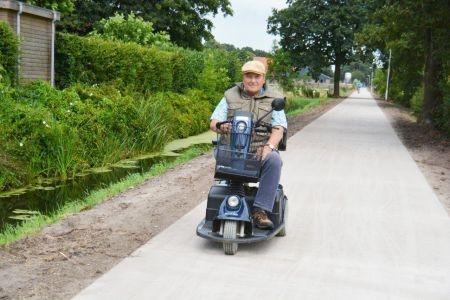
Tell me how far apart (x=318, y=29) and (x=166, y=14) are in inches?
982

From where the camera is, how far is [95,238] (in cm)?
616

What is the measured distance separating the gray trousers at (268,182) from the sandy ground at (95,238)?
A: 1.25 m

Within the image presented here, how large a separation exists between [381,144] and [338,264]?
1123cm

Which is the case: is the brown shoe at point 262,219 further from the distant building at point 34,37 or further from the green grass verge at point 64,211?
the distant building at point 34,37

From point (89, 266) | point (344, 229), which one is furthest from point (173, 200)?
point (89, 266)

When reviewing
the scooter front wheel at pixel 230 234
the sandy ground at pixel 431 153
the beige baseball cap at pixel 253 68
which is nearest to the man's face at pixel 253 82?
the beige baseball cap at pixel 253 68

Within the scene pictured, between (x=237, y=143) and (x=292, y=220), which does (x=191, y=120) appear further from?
(x=237, y=143)

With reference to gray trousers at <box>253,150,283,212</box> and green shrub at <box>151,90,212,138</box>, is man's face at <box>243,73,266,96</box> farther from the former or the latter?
green shrub at <box>151,90,212,138</box>

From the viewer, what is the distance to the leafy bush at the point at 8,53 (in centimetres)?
1241

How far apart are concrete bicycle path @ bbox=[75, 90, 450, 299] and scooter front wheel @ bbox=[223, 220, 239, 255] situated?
12 centimetres

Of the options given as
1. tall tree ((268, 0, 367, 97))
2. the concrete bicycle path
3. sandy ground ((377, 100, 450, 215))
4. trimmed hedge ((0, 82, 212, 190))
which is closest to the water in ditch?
trimmed hedge ((0, 82, 212, 190))

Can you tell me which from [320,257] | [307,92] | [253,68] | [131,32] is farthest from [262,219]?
[307,92]

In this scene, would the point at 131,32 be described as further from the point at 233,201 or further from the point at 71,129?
the point at 233,201

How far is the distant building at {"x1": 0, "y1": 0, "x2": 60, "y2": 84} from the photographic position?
47.6 ft
